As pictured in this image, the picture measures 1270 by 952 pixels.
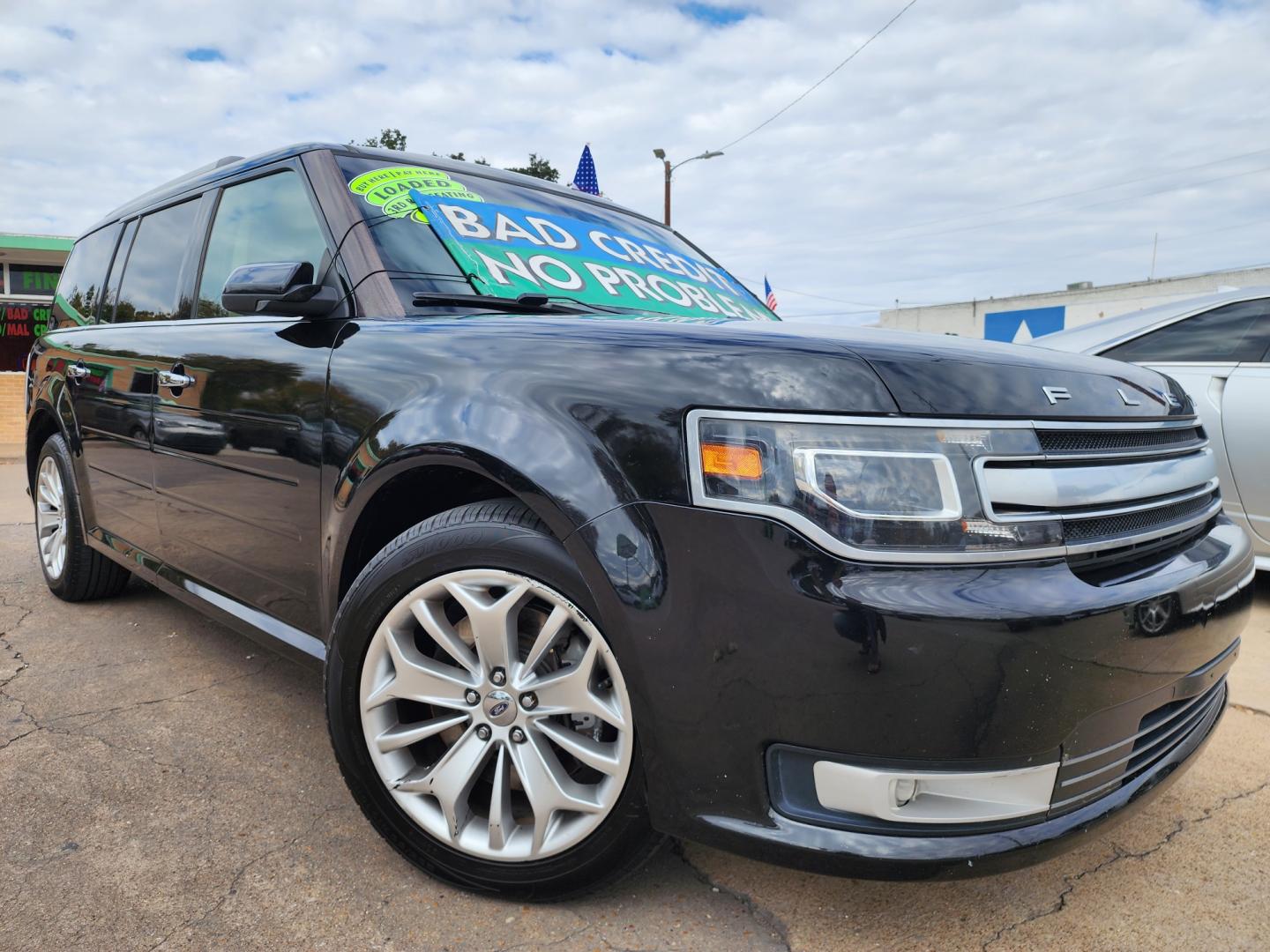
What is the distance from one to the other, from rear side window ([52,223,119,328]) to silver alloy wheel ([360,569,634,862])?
294 cm

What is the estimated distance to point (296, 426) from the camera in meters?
2.19

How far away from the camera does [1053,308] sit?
29.4 metres

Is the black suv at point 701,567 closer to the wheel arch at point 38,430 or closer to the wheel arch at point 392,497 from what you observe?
the wheel arch at point 392,497

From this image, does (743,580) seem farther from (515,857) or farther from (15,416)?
(15,416)

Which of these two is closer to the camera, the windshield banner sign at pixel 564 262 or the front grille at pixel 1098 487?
the front grille at pixel 1098 487

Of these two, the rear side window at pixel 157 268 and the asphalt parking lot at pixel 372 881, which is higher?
the rear side window at pixel 157 268

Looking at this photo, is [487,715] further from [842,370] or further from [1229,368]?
[1229,368]

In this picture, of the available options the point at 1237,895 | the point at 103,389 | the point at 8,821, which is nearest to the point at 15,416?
the point at 103,389

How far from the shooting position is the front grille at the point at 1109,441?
1.55 meters

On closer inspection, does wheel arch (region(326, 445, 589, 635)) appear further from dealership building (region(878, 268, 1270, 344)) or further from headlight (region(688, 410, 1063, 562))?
dealership building (region(878, 268, 1270, 344))

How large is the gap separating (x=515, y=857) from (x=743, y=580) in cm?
77

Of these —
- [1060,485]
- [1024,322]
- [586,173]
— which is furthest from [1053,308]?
[1060,485]

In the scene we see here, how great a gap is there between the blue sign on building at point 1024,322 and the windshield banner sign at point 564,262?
27.0 m

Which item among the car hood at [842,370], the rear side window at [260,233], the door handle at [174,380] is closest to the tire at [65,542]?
the door handle at [174,380]
